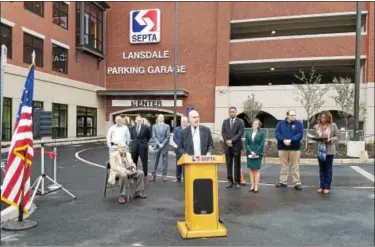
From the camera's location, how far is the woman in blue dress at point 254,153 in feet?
28.2

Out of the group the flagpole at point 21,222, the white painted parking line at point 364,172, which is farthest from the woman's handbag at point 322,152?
the flagpole at point 21,222

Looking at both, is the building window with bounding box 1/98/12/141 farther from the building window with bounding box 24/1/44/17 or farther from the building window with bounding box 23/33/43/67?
the building window with bounding box 24/1/44/17

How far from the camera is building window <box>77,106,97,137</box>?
31.1 m

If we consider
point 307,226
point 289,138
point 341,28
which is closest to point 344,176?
point 289,138

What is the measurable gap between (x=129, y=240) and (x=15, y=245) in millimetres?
1433

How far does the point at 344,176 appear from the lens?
1100 cm

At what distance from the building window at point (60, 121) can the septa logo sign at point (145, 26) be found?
910 cm

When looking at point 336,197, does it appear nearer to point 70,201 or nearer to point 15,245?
point 70,201

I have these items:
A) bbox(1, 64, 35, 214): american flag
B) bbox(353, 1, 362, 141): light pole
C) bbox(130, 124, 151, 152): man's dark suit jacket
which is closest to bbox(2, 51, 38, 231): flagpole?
bbox(1, 64, 35, 214): american flag

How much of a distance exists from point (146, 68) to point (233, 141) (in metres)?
25.2

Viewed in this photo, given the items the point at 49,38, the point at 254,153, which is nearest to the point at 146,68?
the point at 49,38

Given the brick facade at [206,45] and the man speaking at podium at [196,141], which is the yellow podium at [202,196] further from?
the brick facade at [206,45]

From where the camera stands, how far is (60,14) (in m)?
28.0

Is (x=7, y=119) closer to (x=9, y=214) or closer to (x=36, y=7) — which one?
(x=36, y=7)
